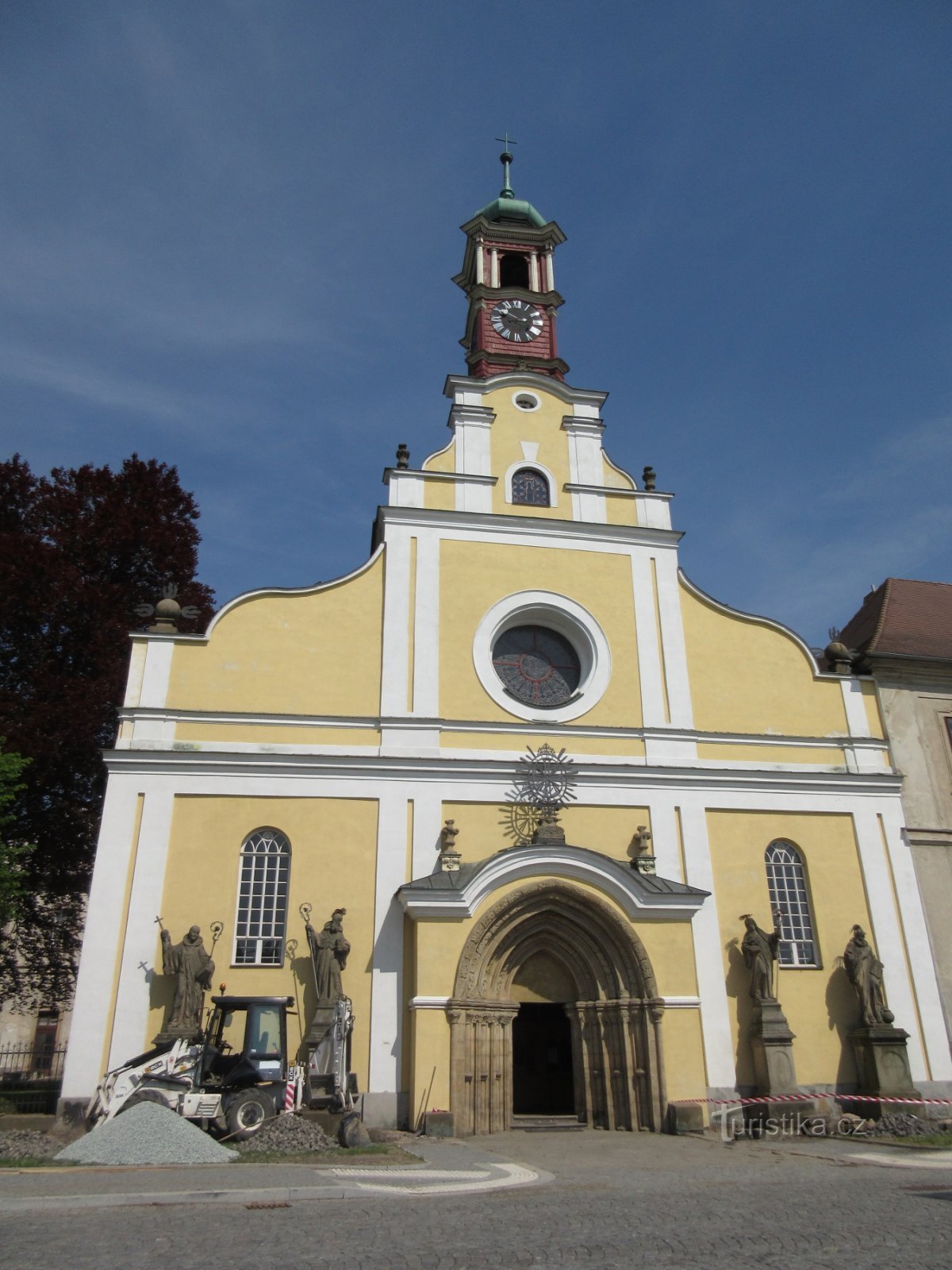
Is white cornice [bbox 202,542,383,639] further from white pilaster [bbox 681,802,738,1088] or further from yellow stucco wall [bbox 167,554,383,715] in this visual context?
white pilaster [bbox 681,802,738,1088]

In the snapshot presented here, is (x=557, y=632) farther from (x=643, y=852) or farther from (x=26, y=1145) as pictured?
(x=26, y=1145)

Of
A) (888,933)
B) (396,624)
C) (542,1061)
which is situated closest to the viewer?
(888,933)

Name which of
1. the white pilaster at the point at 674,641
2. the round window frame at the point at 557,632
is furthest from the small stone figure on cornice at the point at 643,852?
the round window frame at the point at 557,632

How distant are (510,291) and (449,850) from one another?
14684mm

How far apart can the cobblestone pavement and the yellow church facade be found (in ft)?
18.3

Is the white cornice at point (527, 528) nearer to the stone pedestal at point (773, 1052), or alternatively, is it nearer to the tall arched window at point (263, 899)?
the tall arched window at point (263, 899)

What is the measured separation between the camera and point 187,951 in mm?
15031

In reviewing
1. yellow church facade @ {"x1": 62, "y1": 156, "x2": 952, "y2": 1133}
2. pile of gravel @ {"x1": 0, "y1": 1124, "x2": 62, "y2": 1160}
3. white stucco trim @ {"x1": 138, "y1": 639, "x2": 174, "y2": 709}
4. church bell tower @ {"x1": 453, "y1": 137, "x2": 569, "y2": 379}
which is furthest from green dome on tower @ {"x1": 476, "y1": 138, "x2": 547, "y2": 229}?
pile of gravel @ {"x1": 0, "y1": 1124, "x2": 62, "y2": 1160}

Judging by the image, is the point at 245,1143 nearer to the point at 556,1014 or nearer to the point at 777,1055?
the point at 556,1014

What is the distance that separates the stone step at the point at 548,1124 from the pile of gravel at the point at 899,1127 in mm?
4453

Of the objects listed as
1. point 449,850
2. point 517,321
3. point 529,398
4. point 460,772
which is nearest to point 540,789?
point 460,772

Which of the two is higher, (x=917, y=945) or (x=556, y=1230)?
(x=917, y=945)

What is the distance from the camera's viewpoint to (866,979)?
16984 mm

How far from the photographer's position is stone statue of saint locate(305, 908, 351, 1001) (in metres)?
15.3
